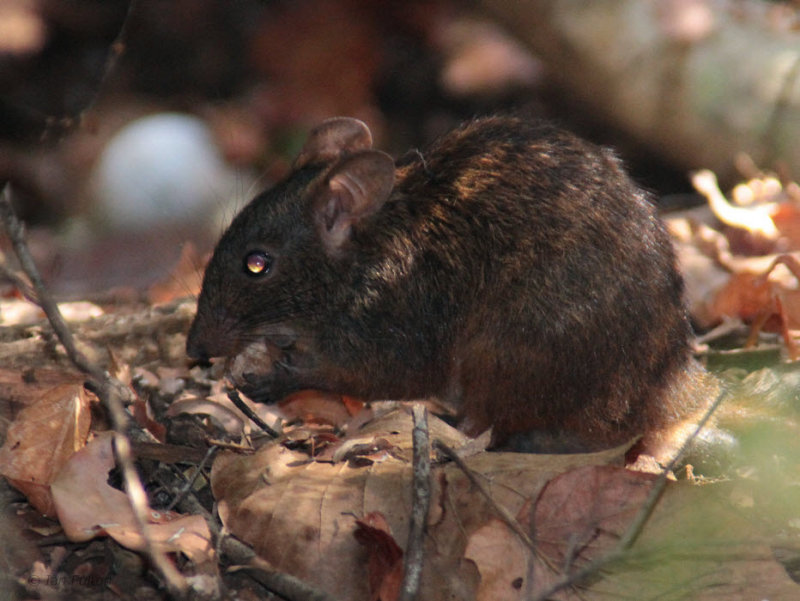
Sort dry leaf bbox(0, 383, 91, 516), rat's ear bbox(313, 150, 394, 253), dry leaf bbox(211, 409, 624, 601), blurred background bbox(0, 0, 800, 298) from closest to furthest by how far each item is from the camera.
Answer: dry leaf bbox(211, 409, 624, 601) < dry leaf bbox(0, 383, 91, 516) < rat's ear bbox(313, 150, 394, 253) < blurred background bbox(0, 0, 800, 298)

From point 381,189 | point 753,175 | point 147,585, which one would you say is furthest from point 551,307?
point 753,175

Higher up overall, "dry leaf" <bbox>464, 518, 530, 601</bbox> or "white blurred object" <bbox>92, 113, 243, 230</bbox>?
"dry leaf" <bbox>464, 518, 530, 601</bbox>

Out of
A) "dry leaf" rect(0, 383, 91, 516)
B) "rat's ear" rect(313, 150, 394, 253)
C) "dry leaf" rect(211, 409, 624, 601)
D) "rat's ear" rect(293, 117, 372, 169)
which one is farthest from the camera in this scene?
"rat's ear" rect(293, 117, 372, 169)

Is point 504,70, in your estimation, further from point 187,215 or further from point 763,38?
point 187,215

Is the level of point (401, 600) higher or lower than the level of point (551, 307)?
lower

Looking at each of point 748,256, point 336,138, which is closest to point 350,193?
Answer: point 336,138

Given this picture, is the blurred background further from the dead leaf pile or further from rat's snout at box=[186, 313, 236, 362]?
rat's snout at box=[186, 313, 236, 362]

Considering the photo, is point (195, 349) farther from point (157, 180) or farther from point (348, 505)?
point (157, 180)

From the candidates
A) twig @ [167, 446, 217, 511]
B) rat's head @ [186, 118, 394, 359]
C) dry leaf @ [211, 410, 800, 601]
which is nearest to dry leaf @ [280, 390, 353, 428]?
rat's head @ [186, 118, 394, 359]
